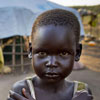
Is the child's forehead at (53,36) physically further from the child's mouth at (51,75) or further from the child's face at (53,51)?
the child's mouth at (51,75)

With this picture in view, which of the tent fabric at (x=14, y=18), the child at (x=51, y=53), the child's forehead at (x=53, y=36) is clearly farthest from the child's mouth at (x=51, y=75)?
the tent fabric at (x=14, y=18)

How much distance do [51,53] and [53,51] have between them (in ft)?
0.04

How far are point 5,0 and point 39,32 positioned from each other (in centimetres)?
599

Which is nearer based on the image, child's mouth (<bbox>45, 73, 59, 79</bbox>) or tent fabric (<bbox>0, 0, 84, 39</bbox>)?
child's mouth (<bbox>45, 73, 59, 79</bbox>)

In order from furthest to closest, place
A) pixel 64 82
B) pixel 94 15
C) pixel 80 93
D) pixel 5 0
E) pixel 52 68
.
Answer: pixel 94 15 → pixel 5 0 → pixel 64 82 → pixel 80 93 → pixel 52 68

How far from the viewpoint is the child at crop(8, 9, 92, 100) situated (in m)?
0.81

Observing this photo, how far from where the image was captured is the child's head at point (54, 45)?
0.81m

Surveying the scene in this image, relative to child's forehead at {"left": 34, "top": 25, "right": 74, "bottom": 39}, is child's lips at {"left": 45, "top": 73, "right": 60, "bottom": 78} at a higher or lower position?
lower

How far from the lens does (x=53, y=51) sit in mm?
812

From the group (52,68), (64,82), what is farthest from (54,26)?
(64,82)

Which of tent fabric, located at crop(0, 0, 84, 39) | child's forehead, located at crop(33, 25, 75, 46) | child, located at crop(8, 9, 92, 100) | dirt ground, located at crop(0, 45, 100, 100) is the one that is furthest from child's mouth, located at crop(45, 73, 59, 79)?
tent fabric, located at crop(0, 0, 84, 39)

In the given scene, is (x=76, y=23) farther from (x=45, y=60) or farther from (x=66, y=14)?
(x=45, y=60)

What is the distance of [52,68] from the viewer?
0.81 meters

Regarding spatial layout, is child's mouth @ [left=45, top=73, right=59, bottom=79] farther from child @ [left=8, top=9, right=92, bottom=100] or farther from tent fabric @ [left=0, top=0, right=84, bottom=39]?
tent fabric @ [left=0, top=0, right=84, bottom=39]
